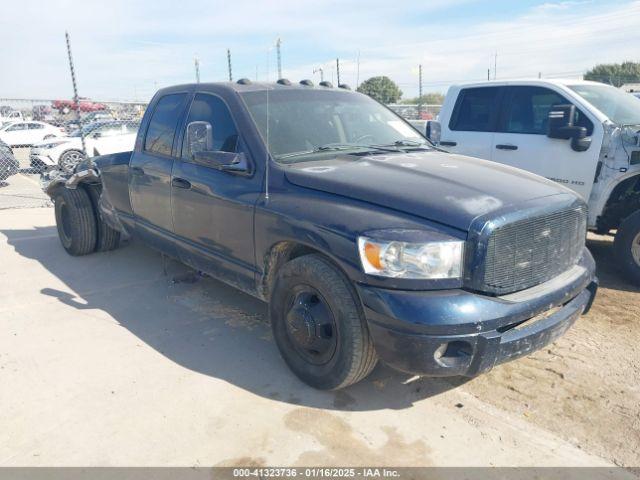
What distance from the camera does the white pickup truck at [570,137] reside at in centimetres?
512

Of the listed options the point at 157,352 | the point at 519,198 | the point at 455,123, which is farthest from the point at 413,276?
the point at 455,123

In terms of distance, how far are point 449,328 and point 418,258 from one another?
0.38 metres

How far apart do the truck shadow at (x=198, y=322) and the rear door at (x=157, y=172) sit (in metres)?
0.60

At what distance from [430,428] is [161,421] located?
5.07 feet

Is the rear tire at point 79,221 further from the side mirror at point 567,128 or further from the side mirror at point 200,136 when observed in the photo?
the side mirror at point 567,128

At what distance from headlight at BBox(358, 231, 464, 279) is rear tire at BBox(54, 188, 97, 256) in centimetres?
459

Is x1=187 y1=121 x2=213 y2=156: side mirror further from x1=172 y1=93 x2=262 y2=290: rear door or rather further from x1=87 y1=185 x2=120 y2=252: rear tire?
x1=87 y1=185 x2=120 y2=252: rear tire

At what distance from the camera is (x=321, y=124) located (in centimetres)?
388

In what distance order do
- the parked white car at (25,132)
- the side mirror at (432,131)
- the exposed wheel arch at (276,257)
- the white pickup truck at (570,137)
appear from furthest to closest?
the parked white car at (25,132)
the white pickup truck at (570,137)
the side mirror at (432,131)
the exposed wheel arch at (276,257)

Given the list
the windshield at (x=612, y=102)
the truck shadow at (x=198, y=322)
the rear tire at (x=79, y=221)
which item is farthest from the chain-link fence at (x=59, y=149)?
the windshield at (x=612, y=102)

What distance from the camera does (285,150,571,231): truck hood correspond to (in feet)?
9.07

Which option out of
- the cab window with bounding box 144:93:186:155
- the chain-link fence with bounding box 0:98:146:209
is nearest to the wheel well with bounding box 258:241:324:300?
the cab window with bounding box 144:93:186:155

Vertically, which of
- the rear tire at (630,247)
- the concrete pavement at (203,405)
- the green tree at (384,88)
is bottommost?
the concrete pavement at (203,405)

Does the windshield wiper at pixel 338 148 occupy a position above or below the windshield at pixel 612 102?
below
